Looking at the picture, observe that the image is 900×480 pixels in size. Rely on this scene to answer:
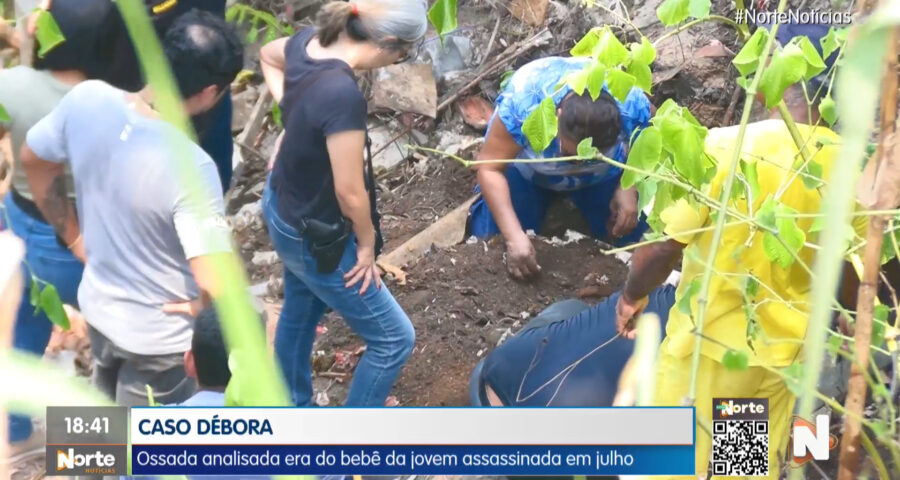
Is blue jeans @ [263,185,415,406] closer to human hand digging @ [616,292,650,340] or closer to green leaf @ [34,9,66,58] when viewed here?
human hand digging @ [616,292,650,340]

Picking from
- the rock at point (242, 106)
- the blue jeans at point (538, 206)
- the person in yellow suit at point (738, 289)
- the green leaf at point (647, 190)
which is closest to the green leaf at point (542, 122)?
the green leaf at point (647, 190)

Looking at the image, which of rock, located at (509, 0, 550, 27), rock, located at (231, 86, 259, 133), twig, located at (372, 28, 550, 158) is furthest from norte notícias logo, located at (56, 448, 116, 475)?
rock, located at (509, 0, 550, 27)

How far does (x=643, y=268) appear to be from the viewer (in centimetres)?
167

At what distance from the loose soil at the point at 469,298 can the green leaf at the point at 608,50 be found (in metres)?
0.61

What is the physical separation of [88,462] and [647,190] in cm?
110

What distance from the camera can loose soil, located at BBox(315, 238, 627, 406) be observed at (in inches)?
69.5

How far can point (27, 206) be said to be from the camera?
5.40ft

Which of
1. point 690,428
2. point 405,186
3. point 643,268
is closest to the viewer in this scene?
point 690,428

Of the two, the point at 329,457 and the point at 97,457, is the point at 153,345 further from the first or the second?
the point at 329,457

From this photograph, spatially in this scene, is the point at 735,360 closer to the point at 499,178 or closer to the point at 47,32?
the point at 499,178

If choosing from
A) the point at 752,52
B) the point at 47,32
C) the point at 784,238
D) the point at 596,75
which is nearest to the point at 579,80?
the point at 596,75

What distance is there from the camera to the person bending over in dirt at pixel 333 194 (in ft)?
5.23

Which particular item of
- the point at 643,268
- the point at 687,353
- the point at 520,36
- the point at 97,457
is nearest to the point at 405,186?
the point at 520,36

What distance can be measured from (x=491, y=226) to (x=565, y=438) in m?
0.48
